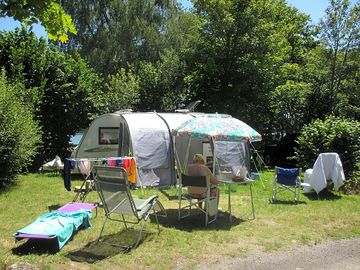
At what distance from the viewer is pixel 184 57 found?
17.3 m

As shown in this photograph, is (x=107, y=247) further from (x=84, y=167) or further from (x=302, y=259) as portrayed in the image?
(x=84, y=167)

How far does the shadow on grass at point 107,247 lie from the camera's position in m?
5.63

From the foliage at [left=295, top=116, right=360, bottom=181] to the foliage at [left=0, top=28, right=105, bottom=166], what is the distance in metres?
8.27

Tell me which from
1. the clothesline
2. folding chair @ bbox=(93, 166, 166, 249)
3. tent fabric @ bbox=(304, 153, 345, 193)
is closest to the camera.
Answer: folding chair @ bbox=(93, 166, 166, 249)

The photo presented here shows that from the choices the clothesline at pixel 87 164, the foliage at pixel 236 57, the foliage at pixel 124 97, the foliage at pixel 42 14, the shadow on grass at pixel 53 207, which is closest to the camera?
the foliage at pixel 42 14

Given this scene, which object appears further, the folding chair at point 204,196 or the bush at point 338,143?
the bush at point 338,143

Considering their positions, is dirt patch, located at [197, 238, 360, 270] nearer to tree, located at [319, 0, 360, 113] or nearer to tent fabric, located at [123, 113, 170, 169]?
tent fabric, located at [123, 113, 170, 169]

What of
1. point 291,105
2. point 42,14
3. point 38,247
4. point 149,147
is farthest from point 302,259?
point 291,105

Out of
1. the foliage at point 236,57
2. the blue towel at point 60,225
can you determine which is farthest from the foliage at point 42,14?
the foliage at point 236,57

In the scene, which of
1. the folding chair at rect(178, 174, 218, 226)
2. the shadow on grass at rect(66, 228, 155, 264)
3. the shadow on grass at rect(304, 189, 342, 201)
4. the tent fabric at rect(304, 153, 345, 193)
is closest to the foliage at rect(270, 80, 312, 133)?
the shadow on grass at rect(304, 189, 342, 201)

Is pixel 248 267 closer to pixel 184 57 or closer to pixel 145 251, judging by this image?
pixel 145 251

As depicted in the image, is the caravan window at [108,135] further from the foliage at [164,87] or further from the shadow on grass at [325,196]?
the shadow on grass at [325,196]

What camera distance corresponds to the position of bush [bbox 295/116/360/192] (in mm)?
10773

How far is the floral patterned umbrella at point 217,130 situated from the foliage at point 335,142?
145 inches
